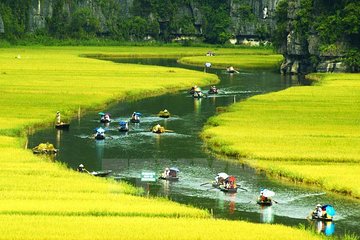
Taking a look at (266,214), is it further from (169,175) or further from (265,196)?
(169,175)

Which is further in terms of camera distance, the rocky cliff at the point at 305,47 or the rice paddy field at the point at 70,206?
the rocky cliff at the point at 305,47

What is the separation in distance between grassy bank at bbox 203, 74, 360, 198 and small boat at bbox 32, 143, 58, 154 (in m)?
7.58

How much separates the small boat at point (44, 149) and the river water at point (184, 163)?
0.46 meters

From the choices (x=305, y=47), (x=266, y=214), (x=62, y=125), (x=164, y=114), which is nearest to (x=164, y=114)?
(x=164, y=114)

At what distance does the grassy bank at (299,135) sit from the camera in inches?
1588

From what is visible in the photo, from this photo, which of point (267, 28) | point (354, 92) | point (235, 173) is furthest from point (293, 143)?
point (267, 28)

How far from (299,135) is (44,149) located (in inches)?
509

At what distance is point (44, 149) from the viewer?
148 ft

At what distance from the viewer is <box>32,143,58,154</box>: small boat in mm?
45156

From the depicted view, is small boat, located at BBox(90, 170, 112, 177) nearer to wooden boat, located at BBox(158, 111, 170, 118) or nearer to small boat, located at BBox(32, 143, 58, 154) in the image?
small boat, located at BBox(32, 143, 58, 154)

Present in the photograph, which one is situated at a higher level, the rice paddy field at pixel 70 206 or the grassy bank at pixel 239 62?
the rice paddy field at pixel 70 206

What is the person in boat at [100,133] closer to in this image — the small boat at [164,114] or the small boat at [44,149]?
the small boat at [44,149]

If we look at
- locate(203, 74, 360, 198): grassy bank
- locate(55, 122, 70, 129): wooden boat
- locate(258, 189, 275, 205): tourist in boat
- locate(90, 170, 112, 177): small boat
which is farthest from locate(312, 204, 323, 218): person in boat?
locate(55, 122, 70, 129): wooden boat

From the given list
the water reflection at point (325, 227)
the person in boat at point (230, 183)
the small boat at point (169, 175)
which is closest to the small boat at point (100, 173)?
the small boat at point (169, 175)
